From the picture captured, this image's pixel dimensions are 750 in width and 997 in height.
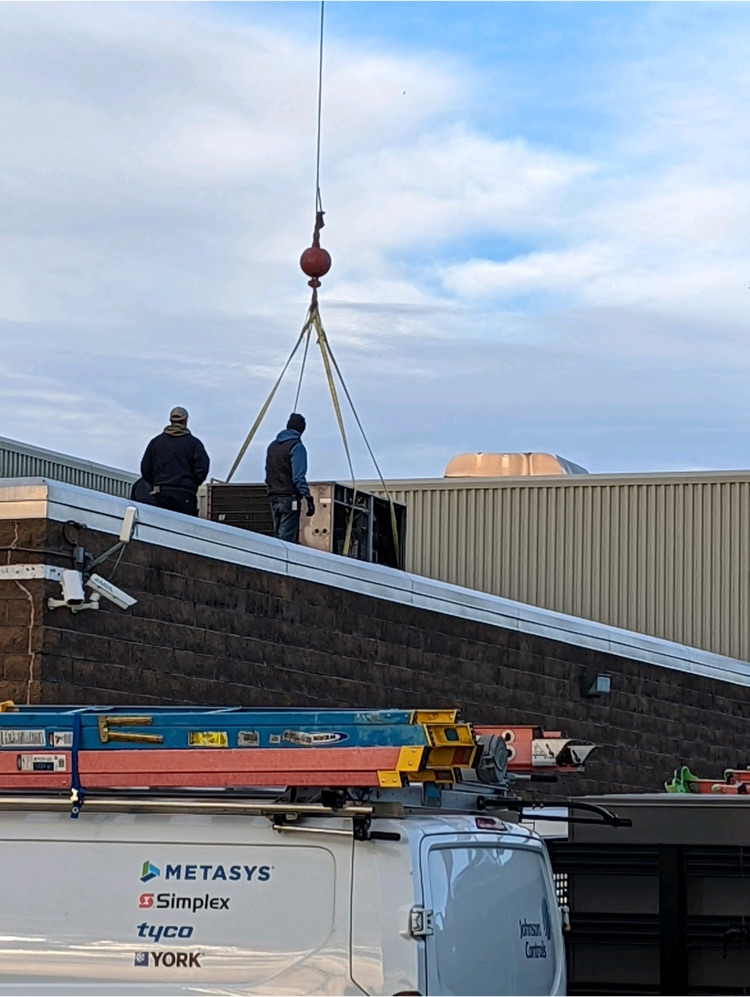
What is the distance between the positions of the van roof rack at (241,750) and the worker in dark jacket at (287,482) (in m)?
9.32

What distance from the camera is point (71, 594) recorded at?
12391 millimetres

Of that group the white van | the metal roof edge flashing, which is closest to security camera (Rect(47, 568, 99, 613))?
the metal roof edge flashing

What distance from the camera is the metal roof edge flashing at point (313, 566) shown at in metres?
12.5

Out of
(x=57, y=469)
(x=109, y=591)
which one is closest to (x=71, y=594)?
(x=109, y=591)

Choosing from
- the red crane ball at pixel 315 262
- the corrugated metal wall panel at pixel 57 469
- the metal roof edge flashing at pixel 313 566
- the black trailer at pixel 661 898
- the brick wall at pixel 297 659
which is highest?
the red crane ball at pixel 315 262

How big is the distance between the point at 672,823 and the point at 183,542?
5130 mm

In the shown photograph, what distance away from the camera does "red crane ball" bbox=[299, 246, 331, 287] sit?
55.6 feet

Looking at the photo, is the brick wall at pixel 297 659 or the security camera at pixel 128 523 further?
the security camera at pixel 128 523

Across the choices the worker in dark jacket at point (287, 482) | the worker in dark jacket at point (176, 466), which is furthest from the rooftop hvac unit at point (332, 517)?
the worker in dark jacket at point (176, 466)

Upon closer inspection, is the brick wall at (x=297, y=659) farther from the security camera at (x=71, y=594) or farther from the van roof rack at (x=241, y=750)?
the van roof rack at (x=241, y=750)

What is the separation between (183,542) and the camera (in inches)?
551

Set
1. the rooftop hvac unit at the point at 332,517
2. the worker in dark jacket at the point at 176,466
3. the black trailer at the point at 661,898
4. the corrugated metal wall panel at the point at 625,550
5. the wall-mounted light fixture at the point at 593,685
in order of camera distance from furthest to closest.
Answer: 1. the corrugated metal wall panel at the point at 625,550
2. the wall-mounted light fixture at the point at 593,685
3. the rooftop hvac unit at the point at 332,517
4. the worker in dark jacket at the point at 176,466
5. the black trailer at the point at 661,898

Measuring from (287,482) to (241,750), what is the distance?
10.1 meters

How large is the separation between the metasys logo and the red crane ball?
10.8m
